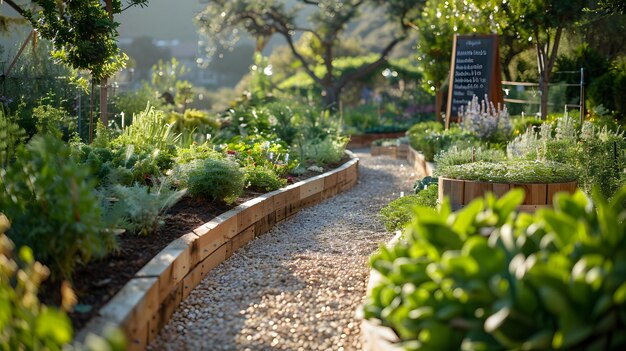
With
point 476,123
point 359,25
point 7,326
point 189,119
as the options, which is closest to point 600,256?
Answer: point 7,326

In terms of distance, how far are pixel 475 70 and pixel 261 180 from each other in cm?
534

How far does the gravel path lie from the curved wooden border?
0.07 meters

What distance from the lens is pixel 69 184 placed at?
286 centimetres

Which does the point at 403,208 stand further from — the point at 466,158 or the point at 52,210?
the point at 52,210

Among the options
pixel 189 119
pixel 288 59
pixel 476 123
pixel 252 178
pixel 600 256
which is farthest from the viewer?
pixel 288 59

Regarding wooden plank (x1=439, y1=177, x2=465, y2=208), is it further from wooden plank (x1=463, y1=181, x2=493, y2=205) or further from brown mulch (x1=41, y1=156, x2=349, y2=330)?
brown mulch (x1=41, y1=156, x2=349, y2=330)

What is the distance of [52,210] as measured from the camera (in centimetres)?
290

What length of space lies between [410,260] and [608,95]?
905 cm

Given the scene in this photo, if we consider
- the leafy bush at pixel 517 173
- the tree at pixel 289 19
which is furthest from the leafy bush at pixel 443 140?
the tree at pixel 289 19

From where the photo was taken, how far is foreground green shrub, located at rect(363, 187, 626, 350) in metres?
2.05

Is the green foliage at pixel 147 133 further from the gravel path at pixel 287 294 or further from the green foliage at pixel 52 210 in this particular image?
the green foliage at pixel 52 210

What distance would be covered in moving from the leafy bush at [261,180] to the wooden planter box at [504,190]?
180 centimetres

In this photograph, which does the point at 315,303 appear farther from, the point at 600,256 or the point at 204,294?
the point at 600,256

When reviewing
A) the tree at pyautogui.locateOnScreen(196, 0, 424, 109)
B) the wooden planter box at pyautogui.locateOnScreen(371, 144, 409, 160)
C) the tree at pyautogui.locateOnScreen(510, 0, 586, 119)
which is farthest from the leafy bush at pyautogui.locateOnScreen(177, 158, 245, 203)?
the tree at pyautogui.locateOnScreen(196, 0, 424, 109)
